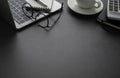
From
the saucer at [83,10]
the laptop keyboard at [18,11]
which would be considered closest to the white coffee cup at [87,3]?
the saucer at [83,10]

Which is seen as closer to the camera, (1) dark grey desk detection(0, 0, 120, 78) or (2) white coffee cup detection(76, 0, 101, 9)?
(1) dark grey desk detection(0, 0, 120, 78)

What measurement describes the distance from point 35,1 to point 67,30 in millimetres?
209

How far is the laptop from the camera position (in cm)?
70

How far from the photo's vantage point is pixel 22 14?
0.79 metres

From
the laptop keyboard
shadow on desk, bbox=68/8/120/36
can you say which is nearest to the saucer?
shadow on desk, bbox=68/8/120/36

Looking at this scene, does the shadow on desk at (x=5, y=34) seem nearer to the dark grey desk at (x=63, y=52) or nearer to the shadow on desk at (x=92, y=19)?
the dark grey desk at (x=63, y=52)

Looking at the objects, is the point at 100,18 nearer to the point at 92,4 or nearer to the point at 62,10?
the point at 92,4

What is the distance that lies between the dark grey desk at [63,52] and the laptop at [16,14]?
32mm

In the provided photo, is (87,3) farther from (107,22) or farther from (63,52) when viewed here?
(63,52)

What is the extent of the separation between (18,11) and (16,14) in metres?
0.02

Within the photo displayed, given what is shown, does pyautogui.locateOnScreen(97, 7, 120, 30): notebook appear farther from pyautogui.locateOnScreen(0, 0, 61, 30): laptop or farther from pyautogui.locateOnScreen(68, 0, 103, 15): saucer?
pyautogui.locateOnScreen(0, 0, 61, 30): laptop

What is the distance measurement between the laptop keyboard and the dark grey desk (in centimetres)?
5

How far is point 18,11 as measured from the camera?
2.62 feet

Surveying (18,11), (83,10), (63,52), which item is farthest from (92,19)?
(18,11)
